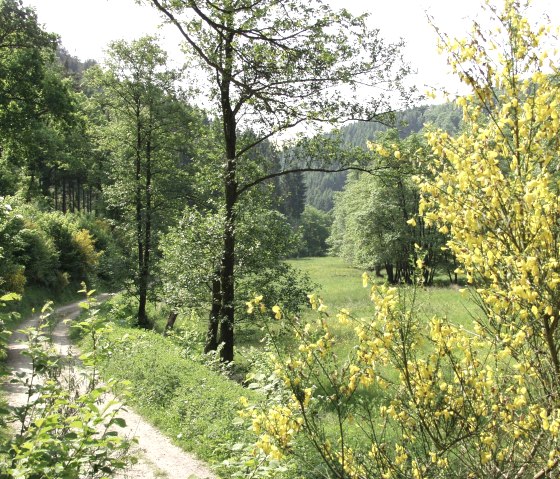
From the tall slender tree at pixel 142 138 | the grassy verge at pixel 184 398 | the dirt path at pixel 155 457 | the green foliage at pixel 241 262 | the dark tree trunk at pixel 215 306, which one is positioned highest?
the tall slender tree at pixel 142 138

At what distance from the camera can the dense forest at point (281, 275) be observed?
9.46 feet

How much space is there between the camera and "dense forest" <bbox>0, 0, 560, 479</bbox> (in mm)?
2883

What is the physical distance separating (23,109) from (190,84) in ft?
22.7

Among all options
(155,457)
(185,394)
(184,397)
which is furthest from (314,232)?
(155,457)

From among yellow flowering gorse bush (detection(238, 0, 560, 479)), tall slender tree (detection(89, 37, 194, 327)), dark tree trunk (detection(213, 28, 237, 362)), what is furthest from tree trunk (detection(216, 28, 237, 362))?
yellow flowering gorse bush (detection(238, 0, 560, 479))

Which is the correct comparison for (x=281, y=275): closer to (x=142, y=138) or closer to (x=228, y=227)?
(x=228, y=227)

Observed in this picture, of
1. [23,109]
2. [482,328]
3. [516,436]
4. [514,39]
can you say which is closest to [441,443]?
[516,436]

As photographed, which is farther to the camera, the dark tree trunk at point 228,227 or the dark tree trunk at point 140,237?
the dark tree trunk at point 140,237

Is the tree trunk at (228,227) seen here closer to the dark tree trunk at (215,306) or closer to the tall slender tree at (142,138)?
the dark tree trunk at (215,306)

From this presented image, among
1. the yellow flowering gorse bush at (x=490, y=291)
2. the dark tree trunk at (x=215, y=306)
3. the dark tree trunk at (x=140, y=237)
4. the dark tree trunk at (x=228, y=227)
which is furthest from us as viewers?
the dark tree trunk at (x=140, y=237)

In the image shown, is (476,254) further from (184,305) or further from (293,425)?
(184,305)

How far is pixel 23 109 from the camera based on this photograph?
619 inches

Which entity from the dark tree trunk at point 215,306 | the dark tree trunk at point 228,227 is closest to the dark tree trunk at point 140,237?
the dark tree trunk at point 215,306

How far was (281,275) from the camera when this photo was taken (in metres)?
13.5
